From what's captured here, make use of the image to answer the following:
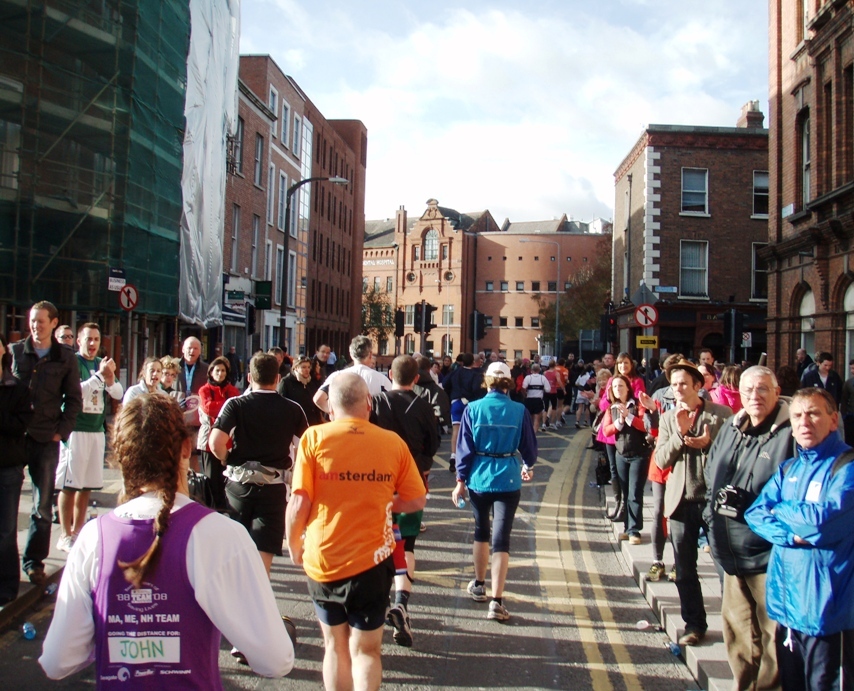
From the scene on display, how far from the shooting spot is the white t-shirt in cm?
219

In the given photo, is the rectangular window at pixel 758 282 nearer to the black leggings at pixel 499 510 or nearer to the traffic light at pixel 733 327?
the traffic light at pixel 733 327

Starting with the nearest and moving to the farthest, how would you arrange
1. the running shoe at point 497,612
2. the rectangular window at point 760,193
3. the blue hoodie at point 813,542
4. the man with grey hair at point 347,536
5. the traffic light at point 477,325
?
Result: the blue hoodie at point 813,542
the man with grey hair at point 347,536
the running shoe at point 497,612
the traffic light at point 477,325
the rectangular window at point 760,193

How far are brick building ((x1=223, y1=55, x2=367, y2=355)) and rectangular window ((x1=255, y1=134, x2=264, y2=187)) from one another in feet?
0.14

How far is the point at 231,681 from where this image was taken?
15.3ft

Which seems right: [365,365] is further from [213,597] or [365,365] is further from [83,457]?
[213,597]

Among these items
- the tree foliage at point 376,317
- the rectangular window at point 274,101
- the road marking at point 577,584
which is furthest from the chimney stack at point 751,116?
the tree foliage at point 376,317

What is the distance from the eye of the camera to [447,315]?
87.1 m

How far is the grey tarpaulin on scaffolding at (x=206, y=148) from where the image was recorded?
→ 23891mm

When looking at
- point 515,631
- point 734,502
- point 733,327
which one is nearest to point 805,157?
point 733,327

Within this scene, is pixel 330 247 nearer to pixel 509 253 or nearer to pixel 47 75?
pixel 47 75

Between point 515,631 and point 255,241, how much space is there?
103 ft

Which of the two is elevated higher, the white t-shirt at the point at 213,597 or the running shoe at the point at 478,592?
the white t-shirt at the point at 213,597

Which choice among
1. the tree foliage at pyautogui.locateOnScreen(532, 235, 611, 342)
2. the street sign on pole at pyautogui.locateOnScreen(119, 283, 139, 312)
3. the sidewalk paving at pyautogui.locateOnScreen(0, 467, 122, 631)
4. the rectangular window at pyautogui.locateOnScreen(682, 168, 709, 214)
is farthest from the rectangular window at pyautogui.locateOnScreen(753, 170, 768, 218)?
the sidewalk paving at pyautogui.locateOnScreen(0, 467, 122, 631)

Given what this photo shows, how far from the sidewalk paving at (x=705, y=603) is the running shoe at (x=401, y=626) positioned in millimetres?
1799
